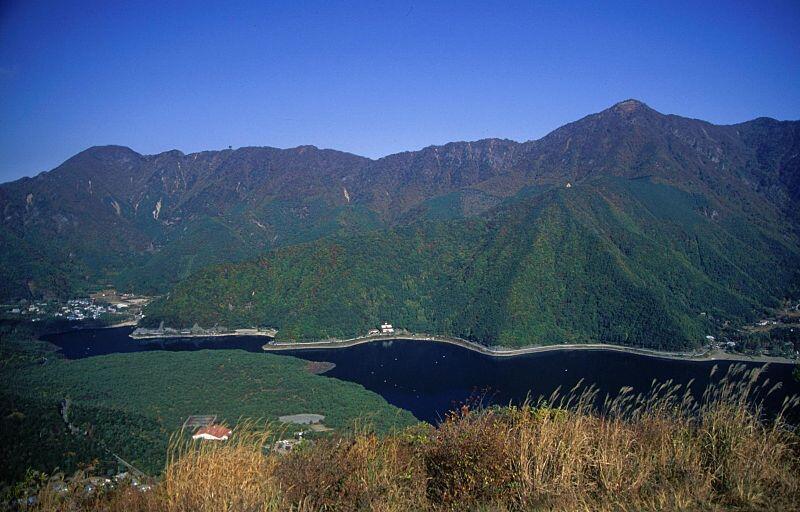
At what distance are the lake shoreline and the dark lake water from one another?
1.01m

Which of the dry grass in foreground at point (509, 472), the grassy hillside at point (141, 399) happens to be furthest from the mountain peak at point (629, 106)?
the dry grass in foreground at point (509, 472)

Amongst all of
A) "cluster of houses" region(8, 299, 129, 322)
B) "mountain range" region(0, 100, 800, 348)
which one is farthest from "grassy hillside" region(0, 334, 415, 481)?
"cluster of houses" region(8, 299, 129, 322)

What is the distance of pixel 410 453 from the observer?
203 inches

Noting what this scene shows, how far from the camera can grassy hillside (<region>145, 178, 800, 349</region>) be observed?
59.4m

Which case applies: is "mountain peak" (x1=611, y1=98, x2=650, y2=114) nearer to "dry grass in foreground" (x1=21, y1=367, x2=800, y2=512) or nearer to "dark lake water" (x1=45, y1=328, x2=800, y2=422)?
"dark lake water" (x1=45, y1=328, x2=800, y2=422)

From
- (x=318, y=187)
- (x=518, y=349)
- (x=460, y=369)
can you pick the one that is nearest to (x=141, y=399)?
(x=460, y=369)

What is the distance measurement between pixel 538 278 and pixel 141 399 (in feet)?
153

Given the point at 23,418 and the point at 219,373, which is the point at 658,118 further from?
the point at 23,418

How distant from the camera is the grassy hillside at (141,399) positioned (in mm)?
18969

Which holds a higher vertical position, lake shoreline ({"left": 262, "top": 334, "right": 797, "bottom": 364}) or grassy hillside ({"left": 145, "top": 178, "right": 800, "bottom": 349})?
grassy hillside ({"left": 145, "top": 178, "right": 800, "bottom": 349})

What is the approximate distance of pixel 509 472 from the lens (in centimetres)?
460

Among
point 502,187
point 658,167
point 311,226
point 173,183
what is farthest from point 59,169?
point 658,167

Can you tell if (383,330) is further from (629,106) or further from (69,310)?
(629,106)

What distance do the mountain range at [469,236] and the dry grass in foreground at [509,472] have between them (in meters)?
51.6
